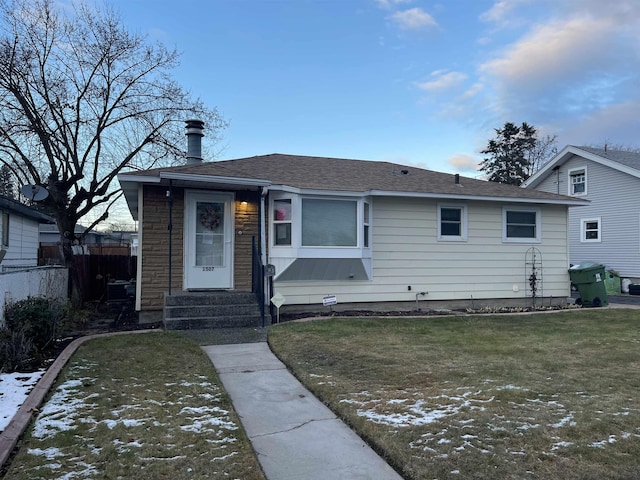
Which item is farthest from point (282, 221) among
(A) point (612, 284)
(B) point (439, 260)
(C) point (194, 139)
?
(A) point (612, 284)

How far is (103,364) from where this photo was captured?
5.60m

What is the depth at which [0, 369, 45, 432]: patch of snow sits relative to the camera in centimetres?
392

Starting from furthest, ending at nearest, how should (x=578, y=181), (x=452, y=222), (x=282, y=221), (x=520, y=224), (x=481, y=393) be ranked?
(x=578, y=181), (x=520, y=224), (x=452, y=222), (x=282, y=221), (x=481, y=393)

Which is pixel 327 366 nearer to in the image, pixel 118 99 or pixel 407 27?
pixel 407 27

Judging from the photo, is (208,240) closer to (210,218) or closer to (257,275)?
(210,218)

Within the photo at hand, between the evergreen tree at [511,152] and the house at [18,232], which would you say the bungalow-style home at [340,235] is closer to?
the house at [18,232]

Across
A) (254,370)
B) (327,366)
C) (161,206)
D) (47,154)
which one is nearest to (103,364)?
(254,370)

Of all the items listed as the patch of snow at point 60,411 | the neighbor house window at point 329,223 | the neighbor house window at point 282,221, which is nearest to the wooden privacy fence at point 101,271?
the neighbor house window at point 282,221

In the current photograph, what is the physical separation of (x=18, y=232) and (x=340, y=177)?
11422 mm

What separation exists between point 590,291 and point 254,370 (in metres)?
10.4

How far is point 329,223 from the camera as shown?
31.5 feet

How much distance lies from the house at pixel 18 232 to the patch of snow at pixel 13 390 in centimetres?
788

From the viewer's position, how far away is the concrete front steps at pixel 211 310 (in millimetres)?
8047

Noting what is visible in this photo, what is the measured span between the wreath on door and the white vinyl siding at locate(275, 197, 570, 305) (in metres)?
1.89
